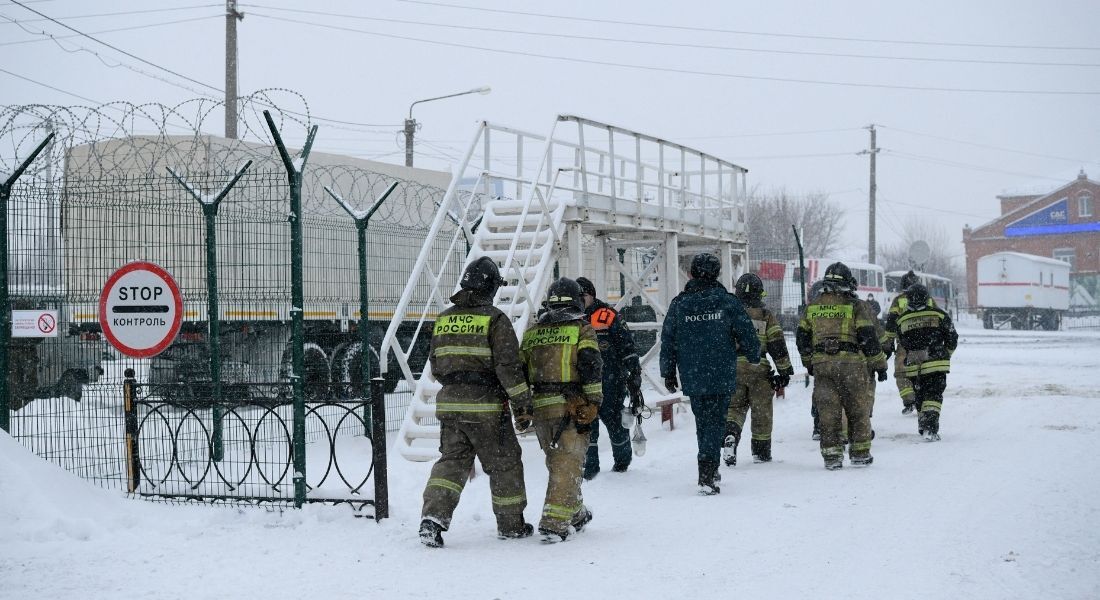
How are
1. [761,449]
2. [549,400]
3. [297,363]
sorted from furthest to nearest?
[761,449], [297,363], [549,400]

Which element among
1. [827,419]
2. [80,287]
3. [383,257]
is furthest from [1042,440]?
[80,287]

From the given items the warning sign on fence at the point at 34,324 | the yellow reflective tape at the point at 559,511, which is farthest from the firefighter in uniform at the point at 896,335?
the warning sign on fence at the point at 34,324

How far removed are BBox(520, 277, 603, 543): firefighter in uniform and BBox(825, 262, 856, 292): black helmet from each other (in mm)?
3498

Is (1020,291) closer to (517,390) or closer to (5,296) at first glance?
(517,390)

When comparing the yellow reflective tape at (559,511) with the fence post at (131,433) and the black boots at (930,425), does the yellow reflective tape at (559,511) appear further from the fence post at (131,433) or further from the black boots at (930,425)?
the black boots at (930,425)

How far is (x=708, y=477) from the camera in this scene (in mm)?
8141

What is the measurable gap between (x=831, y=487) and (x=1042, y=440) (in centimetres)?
355

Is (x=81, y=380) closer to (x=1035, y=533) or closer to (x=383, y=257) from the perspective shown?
(x=383, y=257)

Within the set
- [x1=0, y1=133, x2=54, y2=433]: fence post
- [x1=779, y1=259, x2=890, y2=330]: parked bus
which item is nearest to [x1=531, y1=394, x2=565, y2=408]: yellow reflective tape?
[x1=0, y1=133, x2=54, y2=433]: fence post

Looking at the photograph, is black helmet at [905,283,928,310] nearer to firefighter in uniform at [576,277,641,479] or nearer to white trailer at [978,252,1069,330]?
firefighter in uniform at [576,277,641,479]

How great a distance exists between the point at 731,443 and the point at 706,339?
5.28 ft

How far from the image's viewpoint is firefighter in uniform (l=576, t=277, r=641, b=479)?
8742 mm

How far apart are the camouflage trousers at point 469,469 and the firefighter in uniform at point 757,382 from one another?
11.3 ft

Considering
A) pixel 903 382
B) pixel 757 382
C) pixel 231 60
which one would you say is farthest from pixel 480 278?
pixel 231 60
